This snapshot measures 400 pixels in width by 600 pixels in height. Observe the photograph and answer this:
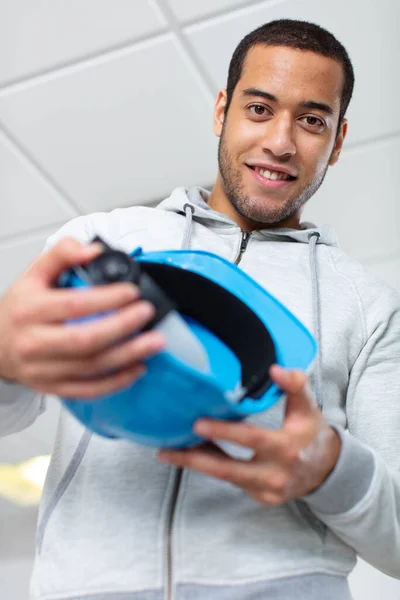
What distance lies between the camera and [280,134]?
32.3 inches

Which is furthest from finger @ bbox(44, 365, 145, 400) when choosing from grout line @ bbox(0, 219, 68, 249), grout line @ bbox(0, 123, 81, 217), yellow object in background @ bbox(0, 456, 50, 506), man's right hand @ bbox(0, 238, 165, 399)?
yellow object in background @ bbox(0, 456, 50, 506)

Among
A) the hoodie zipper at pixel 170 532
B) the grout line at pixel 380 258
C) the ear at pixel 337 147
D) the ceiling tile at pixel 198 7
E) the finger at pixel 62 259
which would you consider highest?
the ceiling tile at pixel 198 7

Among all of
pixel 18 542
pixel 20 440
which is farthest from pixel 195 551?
pixel 18 542

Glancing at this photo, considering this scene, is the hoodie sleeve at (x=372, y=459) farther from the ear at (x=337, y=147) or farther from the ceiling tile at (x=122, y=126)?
the ceiling tile at (x=122, y=126)

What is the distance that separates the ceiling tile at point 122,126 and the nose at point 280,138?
28.5 inches

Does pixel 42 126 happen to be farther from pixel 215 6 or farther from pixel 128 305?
pixel 128 305

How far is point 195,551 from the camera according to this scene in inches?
20.8

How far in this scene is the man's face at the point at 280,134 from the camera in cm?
82

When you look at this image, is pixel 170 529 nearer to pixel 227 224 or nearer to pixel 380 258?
pixel 227 224

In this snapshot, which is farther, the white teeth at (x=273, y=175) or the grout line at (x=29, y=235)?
the grout line at (x=29, y=235)

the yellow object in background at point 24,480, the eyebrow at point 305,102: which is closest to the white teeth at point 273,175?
the eyebrow at point 305,102

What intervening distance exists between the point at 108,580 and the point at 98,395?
250 millimetres

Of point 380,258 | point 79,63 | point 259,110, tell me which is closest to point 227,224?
point 259,110

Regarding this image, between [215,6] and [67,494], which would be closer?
[67,494]
